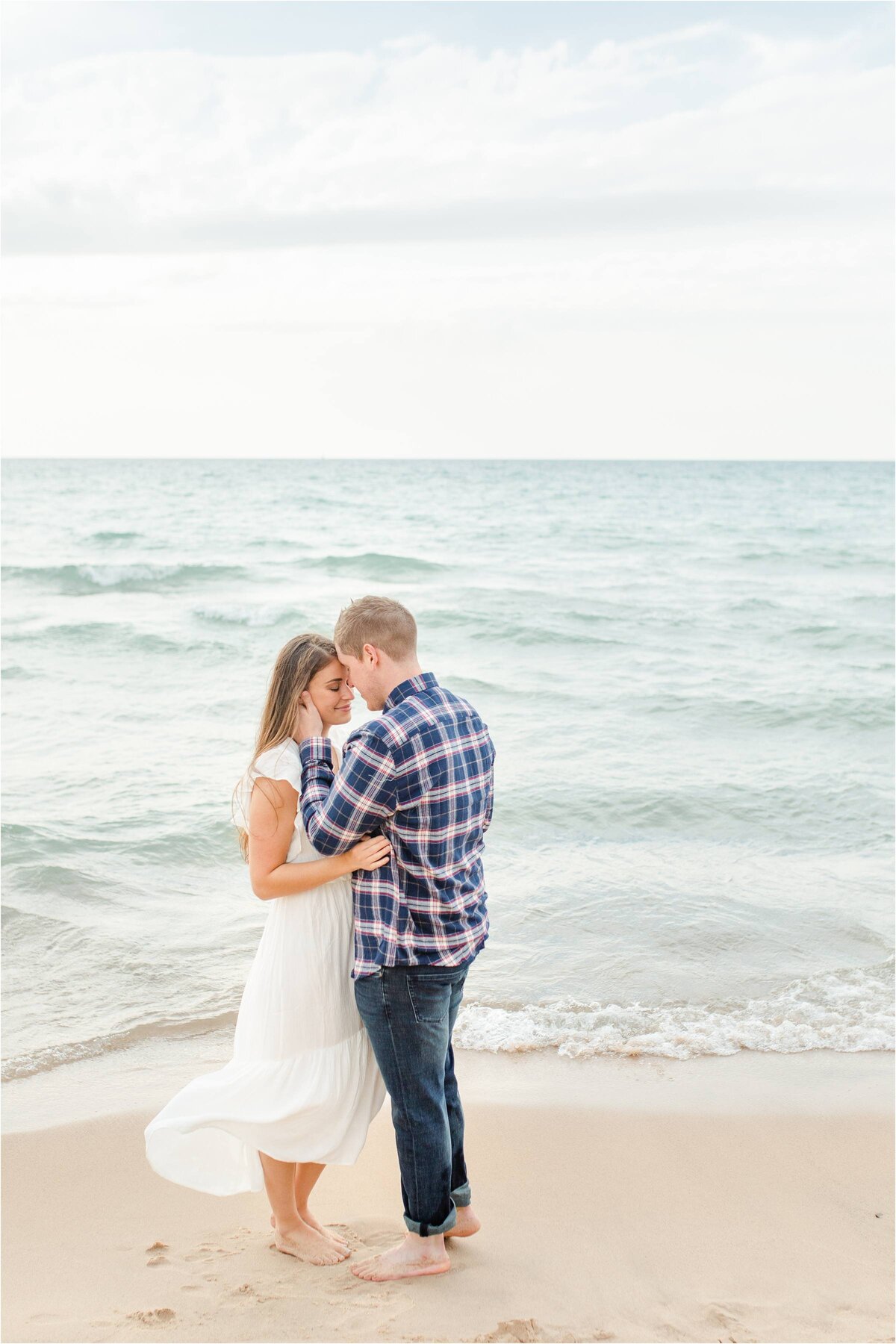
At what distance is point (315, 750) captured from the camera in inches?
108

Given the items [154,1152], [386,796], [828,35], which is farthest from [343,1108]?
[828,35]

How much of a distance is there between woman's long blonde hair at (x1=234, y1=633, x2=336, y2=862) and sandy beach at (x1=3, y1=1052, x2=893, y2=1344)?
4.13 ft

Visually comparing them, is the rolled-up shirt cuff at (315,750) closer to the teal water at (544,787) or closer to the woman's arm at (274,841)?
the woman's arm at (274,841)

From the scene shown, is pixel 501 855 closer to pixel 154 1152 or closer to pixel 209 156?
pixel 154 1152

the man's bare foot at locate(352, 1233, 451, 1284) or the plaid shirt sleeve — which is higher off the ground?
the plaid shirt sleeve

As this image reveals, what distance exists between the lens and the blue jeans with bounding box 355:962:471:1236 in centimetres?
264

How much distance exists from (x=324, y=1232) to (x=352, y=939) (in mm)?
983

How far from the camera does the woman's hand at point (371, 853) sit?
2539mm

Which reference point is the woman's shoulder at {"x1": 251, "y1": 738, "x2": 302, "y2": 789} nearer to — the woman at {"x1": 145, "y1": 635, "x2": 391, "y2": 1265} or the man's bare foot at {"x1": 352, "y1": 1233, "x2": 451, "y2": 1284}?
the woman at {"x1": 145, "y1": 635, "x2": 391, "y2": 1265}

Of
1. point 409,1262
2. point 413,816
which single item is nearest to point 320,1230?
point 409,1262

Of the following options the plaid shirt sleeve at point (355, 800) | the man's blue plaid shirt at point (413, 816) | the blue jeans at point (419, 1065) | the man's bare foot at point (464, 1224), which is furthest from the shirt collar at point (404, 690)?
the man's bare foot at point (464, 1224)

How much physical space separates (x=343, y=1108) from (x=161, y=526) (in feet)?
101

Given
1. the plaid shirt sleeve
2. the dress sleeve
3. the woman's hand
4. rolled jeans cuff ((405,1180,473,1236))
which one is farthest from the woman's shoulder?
rolled jeans cuff ((405,1180,473,1236))

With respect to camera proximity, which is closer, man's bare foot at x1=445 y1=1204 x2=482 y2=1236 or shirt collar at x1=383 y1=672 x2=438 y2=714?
shirt collar at x1=383 y1=672 x2=438 y2=714
